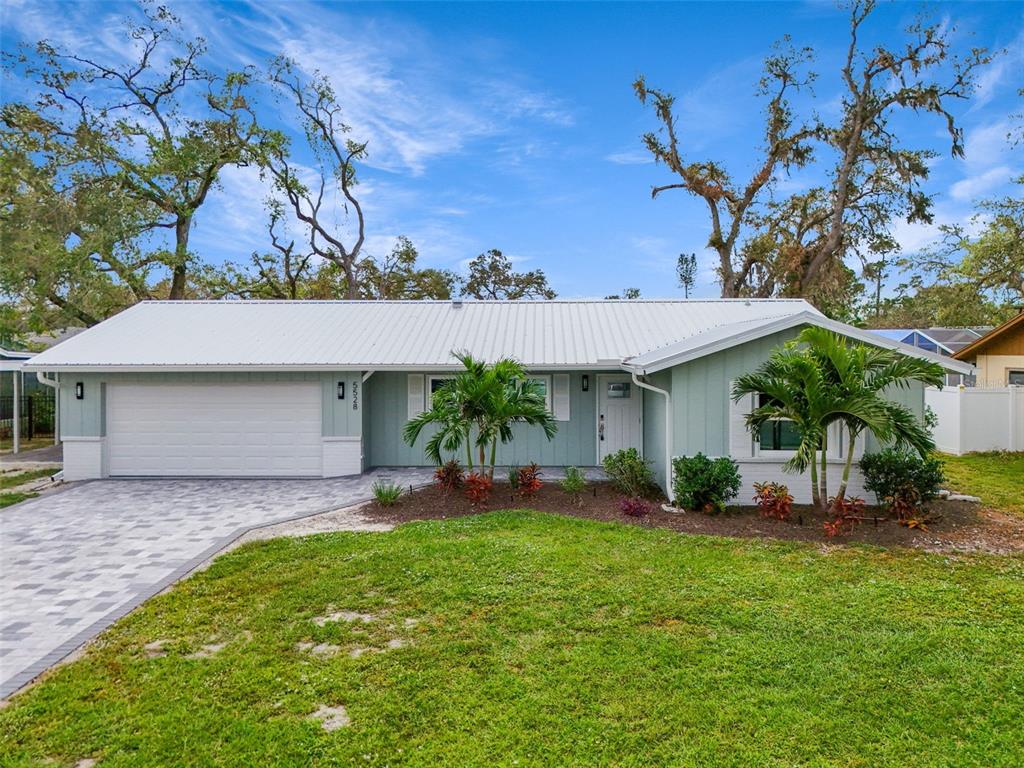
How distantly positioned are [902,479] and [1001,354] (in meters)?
11.8

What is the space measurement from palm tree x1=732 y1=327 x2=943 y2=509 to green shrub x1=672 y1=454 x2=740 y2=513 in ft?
2.75

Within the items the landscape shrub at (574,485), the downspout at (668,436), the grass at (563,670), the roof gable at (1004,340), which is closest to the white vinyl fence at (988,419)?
the roof gable at (1004,340)

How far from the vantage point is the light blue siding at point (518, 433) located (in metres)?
11.3

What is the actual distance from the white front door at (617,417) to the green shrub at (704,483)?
10.7 feet

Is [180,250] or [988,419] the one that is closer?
[988,419]

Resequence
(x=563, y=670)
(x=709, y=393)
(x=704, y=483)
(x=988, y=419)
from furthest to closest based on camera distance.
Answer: (x=988, y=419), (x=709, y=393), (x=704, y=483), (x=563, y=670)

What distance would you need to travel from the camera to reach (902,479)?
24.6 ft

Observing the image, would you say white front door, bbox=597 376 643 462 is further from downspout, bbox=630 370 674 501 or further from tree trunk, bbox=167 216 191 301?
tree trunk, bbox=167 216 191 301

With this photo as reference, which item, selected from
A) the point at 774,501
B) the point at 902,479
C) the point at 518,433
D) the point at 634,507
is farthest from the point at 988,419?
the point at 518,433

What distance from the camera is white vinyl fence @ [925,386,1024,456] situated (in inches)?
519

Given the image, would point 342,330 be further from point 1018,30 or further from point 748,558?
point 1018,30

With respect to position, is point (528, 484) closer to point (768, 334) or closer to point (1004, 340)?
point (768, 334)

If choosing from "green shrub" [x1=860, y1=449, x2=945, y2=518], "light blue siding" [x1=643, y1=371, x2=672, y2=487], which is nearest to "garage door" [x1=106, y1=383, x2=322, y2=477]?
"light blue siding" [x1=643, y1=371, x2=672, y2=487]

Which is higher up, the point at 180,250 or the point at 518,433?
the point at 180,250
